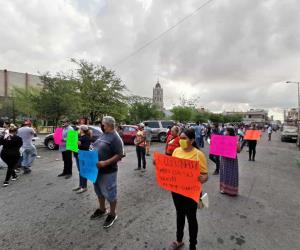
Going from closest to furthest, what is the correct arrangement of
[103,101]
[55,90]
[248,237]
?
[248,237] → [55,90] → [103,101]

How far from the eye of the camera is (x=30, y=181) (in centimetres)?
677

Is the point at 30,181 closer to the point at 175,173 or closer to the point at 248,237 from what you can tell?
the point at 175,173

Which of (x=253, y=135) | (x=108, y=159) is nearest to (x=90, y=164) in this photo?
(x=108, y=159)

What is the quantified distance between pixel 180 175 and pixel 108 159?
4.14ft

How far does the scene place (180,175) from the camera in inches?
119

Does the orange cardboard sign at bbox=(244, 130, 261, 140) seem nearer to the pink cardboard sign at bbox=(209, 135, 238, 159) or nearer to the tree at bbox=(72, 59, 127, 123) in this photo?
the pink cardboard sign at bbox=(209, 135, 238, 159)

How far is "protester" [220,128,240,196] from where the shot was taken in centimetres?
534

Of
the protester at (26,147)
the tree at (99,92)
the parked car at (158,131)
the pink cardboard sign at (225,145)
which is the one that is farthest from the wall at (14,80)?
the pink cardboard sign at (225,145)

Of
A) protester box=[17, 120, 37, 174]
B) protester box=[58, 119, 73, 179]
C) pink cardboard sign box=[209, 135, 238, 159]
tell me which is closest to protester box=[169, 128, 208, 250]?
pink cardboard sign box=[209, 135, 238, 159]

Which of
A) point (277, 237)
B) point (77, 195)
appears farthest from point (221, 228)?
point (77, 195)

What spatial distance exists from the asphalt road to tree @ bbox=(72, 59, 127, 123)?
17284 millimetres

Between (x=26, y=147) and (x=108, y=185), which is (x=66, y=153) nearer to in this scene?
(x=26, y=147)

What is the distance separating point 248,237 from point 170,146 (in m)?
2.41

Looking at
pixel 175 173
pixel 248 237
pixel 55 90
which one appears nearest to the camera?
pixel 175 173
